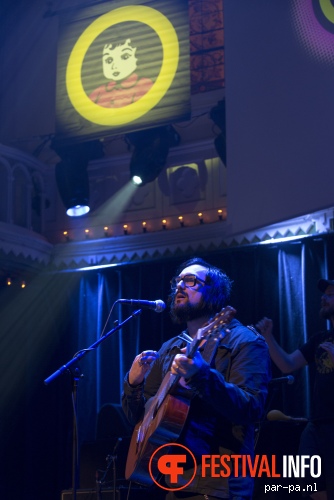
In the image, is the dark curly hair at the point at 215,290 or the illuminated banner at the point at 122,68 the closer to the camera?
the dark curly hair at the point at 215,290

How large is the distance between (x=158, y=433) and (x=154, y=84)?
532 centimetres

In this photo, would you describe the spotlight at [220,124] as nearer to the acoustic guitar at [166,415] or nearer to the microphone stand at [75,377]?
the microphone stand at [75,377]

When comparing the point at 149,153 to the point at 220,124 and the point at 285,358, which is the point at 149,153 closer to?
the point at 220,124

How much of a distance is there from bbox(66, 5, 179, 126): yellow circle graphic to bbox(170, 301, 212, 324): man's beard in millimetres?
4570

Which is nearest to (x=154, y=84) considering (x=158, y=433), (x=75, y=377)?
(x=75, y=377)

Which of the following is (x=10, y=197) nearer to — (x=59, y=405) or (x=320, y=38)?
(x=59, y=405)

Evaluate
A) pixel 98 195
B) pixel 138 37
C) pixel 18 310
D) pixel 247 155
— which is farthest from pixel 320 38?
pixel 18 310

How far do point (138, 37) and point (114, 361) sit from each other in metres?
3.58

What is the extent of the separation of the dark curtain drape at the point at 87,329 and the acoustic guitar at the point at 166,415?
4.44 m

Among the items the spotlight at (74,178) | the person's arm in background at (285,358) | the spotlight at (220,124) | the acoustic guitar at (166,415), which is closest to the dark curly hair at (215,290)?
the acoustic guitar at (166,415)

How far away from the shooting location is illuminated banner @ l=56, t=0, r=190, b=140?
7617 millimetres

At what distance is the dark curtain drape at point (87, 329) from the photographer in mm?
7629

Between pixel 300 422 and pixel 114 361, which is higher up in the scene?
pixel 114 361

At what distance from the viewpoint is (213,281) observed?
3.53 meters
